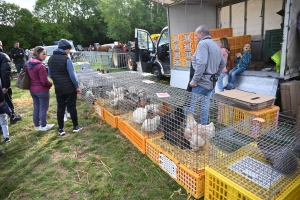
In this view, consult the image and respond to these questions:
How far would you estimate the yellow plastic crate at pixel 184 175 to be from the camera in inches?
84.4

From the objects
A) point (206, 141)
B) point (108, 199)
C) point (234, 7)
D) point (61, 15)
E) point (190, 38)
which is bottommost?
point (108, 199)

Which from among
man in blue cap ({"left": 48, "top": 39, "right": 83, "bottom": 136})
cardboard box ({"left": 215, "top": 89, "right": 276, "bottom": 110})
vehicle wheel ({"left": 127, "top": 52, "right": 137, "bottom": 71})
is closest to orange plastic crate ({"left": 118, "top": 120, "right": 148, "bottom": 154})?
man in blue cap ({"left": 48, "top": 39, "right": 83, "bottom": 136})

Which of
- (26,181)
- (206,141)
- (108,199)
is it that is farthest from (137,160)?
(26,181)

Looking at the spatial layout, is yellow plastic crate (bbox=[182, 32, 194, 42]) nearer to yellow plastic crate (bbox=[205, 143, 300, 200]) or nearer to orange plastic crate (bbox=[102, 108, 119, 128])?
orange plastic crate (bbox=[102, 108, 119, 128])

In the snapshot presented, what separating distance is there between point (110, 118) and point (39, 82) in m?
1.49

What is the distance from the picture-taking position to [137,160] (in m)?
2.98

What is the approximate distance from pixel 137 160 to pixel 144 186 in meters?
0.53

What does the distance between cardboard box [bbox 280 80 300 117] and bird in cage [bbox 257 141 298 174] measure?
275cm

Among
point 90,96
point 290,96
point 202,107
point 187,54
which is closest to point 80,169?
point 202,107

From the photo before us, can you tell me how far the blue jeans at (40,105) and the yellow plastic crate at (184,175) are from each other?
2.42m

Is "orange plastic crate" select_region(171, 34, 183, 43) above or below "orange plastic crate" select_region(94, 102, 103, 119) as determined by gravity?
above

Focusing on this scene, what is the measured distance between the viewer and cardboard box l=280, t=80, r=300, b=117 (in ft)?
13.4

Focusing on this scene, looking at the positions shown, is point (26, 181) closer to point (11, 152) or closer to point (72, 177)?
point (72, 177)

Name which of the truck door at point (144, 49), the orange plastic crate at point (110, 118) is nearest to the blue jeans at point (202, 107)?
the orange plastic crate at point (110, 118)
